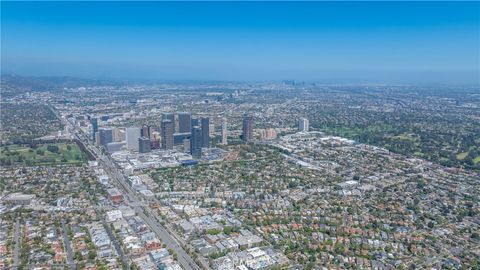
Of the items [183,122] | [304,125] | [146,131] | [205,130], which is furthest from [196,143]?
[304,125]

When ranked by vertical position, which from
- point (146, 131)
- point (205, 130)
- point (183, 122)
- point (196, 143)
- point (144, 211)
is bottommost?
point (144, 211)

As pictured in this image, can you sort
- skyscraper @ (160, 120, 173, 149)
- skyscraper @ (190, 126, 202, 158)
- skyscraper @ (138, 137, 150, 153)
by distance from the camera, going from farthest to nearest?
1. skyscraper @ (160, 120, 173, 149)
2. skyscraper @ (138, 137, 150, 153)
3. skyscraper @ (190, 126, 202, 158)

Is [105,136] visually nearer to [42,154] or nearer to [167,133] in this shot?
[42,154]

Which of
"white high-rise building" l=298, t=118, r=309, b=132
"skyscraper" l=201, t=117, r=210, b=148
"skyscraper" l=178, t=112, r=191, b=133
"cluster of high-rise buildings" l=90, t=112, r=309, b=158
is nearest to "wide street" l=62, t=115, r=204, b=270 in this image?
"cluster of high-rise buildings" l=90, t=112, r=309, b=158

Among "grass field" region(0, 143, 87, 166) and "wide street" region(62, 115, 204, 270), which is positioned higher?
"grass field" region(0, 143, 87, 166)

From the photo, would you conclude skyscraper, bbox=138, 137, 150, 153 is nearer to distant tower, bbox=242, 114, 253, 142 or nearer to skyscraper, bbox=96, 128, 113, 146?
skyscraper, bbox=96, 128, 113, 146

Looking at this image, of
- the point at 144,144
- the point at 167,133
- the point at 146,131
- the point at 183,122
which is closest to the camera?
the point at 144,144

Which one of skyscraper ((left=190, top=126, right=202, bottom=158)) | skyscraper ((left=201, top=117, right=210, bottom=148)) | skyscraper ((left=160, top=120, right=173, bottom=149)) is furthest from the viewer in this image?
skyscraper ((left=160, top=120, right=173, bottom=149))
